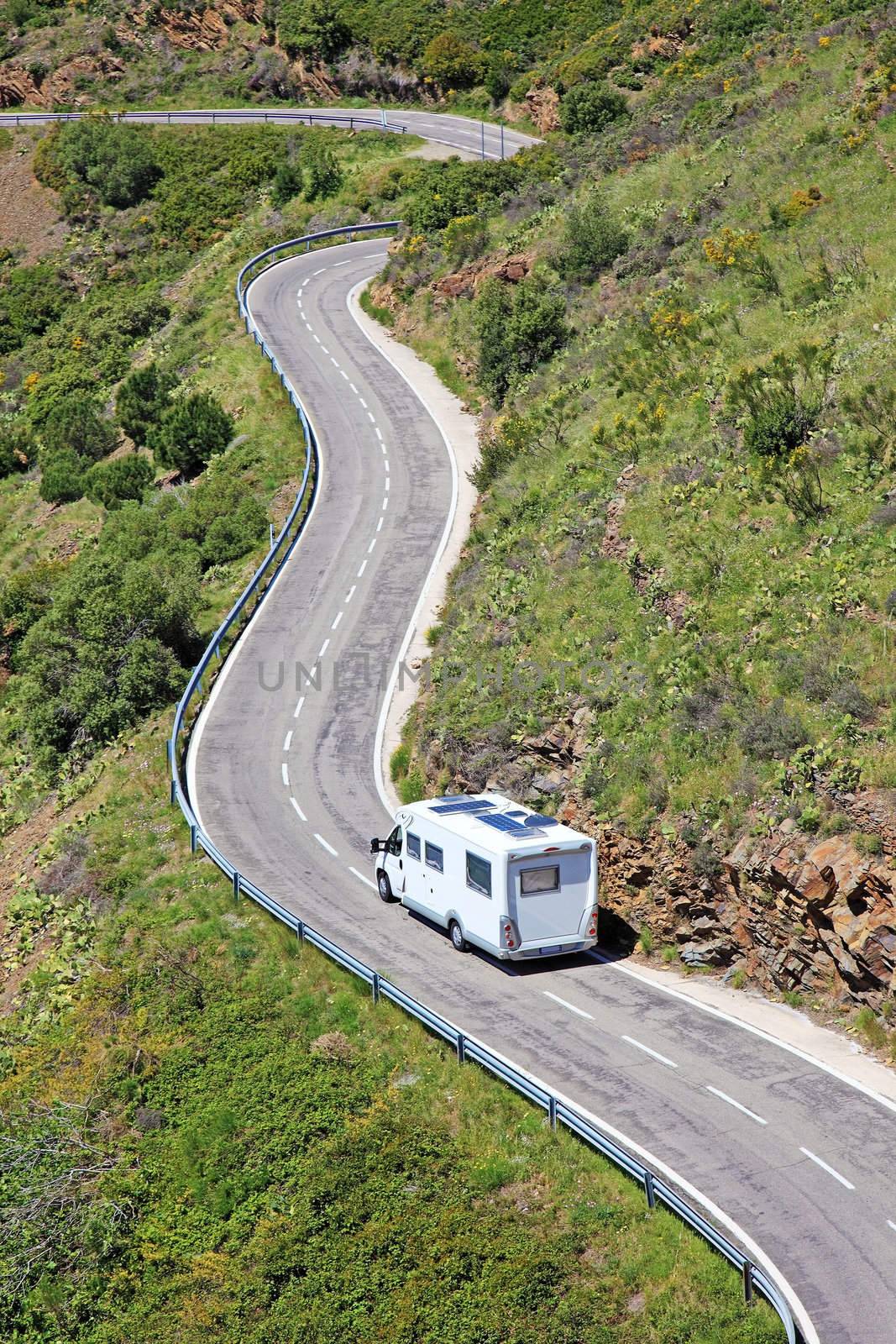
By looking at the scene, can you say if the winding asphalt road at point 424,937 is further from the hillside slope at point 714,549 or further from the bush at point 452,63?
the bush at point 452,63

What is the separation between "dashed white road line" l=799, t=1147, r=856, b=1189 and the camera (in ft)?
54.0

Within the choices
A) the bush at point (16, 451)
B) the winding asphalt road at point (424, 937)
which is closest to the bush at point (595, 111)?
the winding asphalt road at point (424, 937)

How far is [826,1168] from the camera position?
1680 cm

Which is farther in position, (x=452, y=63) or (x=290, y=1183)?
(x=452, y=63)

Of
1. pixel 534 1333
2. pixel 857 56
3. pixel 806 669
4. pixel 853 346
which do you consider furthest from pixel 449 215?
pixel 534 1333

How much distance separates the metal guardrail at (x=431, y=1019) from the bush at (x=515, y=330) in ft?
33.5

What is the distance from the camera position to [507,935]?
22.2 meters

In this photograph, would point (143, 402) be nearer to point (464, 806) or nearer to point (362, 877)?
point (362, 877)

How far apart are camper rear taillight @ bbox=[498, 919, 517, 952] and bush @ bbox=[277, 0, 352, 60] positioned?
87043mm

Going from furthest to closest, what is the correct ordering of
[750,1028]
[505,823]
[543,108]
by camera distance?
[543,108]
[505,823]
[750,1028]

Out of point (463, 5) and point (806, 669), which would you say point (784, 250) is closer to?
point (806, 669)

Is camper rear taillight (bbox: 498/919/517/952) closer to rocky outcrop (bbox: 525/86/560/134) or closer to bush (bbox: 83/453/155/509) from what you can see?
bush (bbox: 83/453/155/509)

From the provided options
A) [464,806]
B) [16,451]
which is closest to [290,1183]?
[464,806]

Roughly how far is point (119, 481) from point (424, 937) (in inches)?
1261
